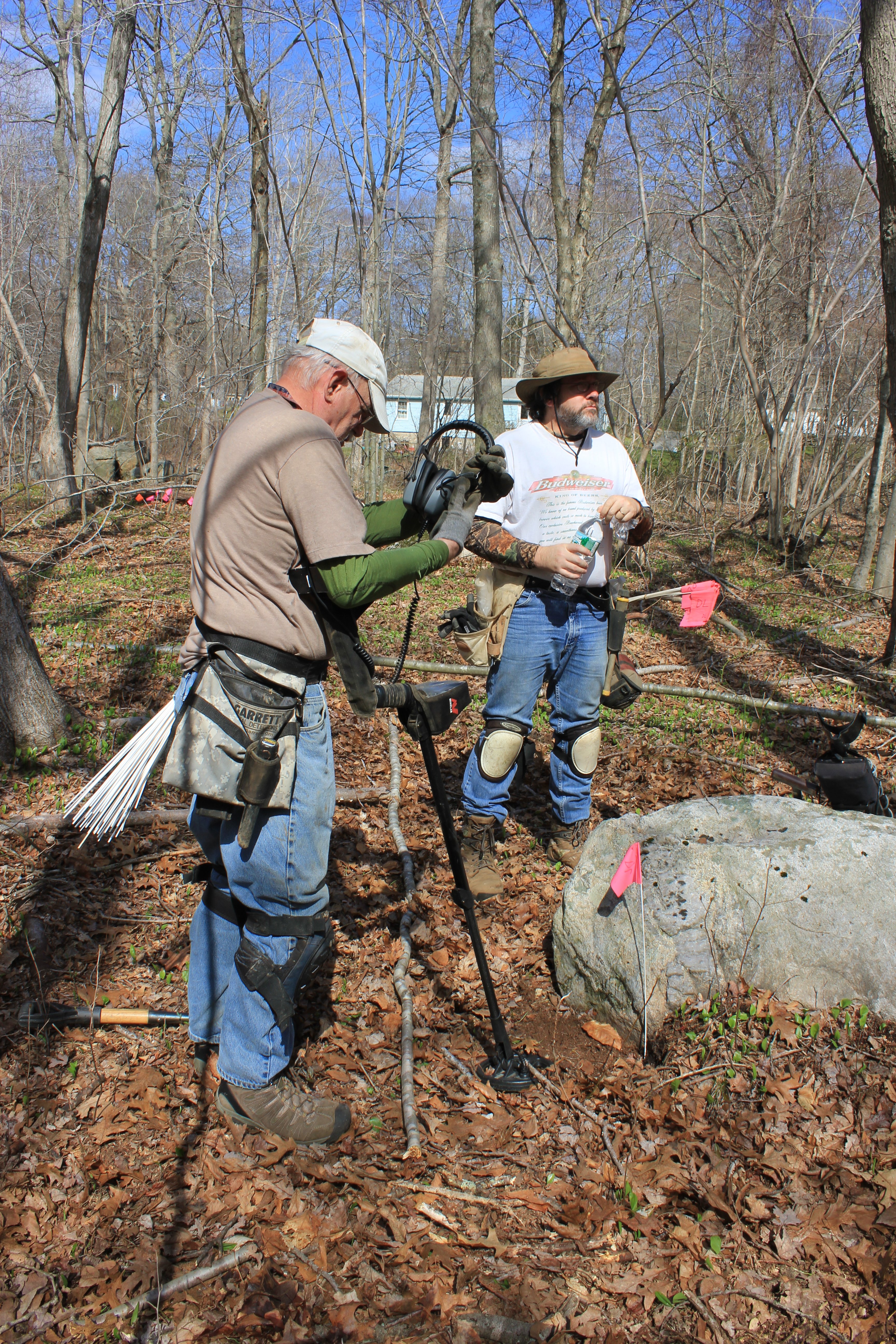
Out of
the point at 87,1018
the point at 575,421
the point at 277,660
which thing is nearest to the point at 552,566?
the point at 575,421

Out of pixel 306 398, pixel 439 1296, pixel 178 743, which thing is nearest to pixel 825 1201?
pixel 439 1296

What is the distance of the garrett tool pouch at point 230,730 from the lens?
220 centimetres

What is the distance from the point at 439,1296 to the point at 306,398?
8.15 feet

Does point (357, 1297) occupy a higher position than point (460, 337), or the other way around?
point (460, 337)

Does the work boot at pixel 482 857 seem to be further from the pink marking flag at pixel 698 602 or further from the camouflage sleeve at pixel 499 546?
the pink marking flag at pixel 698 602

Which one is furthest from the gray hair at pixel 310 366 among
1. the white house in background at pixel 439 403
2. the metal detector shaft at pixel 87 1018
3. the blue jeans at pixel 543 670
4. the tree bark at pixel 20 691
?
the tree bark at pixel 20 691

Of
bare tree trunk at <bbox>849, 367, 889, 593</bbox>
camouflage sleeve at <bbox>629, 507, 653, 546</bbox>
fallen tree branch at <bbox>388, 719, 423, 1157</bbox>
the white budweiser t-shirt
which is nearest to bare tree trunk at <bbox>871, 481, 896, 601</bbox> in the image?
bare tree trunk at <bbox>849, 367, 889, 593</bbox>

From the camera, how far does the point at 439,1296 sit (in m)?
2.10

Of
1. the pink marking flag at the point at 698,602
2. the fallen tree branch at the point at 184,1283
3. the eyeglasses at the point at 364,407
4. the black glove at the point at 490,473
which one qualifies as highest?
the eyeglasses at the point at 364,407

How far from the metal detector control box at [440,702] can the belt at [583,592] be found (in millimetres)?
1365

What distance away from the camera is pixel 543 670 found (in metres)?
3.80

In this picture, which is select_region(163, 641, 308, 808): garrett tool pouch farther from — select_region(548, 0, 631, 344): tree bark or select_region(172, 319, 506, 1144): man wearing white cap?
select_region(548, 0, 631, 344): tree bark

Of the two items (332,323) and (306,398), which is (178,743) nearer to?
(306,398)

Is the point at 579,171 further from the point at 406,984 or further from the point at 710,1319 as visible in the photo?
the point at 710,1319
